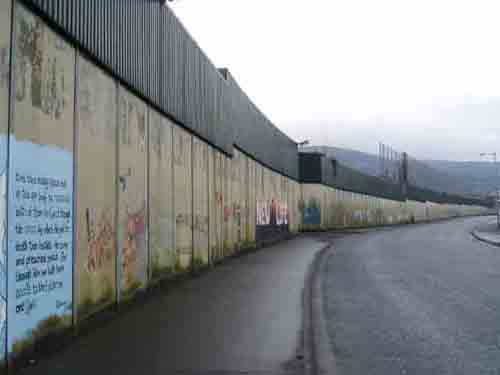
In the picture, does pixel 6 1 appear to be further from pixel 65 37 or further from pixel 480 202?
pixel 480 202

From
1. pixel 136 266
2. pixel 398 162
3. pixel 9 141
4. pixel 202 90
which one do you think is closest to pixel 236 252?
pixel 202 90

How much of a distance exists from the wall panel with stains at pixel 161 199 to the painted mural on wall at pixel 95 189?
216 cm

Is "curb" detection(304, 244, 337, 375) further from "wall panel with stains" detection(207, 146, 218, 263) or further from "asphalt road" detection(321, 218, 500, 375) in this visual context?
"wall panel with stains" detection(207, 146, 218, 263)

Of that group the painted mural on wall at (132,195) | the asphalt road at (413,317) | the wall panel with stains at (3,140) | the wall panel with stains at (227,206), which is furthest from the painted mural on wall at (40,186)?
the wall panel with stains at (227,206)

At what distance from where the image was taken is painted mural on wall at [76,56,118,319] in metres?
Answer: 8.19

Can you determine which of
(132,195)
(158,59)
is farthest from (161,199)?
(158,59)

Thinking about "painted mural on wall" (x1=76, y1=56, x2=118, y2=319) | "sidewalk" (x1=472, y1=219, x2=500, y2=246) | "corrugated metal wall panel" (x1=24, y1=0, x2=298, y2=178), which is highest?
"corrugated metal wall panel" (x1=24, y1=0, x2=298, y2=178)

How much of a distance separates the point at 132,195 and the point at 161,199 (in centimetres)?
192

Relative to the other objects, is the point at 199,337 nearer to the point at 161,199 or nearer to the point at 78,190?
the point at 78,190

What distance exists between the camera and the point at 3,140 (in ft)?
19.7

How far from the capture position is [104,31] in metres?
9.12

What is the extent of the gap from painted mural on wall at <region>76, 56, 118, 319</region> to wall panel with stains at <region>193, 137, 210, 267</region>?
6081 mm

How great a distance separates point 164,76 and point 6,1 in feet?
22.1

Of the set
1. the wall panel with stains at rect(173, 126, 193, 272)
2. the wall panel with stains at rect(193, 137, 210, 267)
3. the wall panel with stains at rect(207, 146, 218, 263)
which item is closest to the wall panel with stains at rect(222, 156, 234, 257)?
the wall panel with stains at rect(207, 146, 218, 263)
